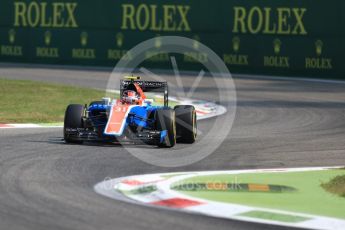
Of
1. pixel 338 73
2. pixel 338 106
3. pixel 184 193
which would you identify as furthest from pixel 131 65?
pixel 184 193

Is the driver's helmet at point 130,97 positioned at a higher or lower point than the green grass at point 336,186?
higher

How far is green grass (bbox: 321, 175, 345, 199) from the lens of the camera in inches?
446

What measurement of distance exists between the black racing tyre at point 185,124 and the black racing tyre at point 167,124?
776 mm

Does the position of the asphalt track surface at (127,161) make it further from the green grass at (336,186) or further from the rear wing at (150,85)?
the green grass at (336,186)

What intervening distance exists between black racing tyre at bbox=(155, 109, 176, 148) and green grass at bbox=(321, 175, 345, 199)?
430cm

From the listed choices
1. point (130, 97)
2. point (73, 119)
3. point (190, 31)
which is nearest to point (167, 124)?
point (130, 97)

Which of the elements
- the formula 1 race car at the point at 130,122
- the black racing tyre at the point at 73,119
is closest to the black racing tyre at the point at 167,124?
the formula 1 race car at the point at 130,122

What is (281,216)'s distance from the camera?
975cm

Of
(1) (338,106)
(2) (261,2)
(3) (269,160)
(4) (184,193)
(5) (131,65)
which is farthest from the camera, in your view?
(5) (131,65)

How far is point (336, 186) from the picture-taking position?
11.6 m

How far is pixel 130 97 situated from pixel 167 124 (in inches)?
42.3

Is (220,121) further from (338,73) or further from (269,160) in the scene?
(338,73)

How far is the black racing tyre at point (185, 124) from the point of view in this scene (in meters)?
16.7

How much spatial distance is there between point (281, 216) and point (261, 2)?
84.3 ft
